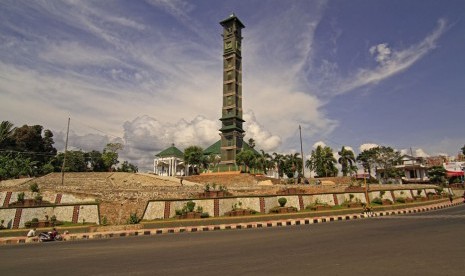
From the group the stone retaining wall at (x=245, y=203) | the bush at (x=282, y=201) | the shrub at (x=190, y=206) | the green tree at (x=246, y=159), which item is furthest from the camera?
the green tree at (x=246, y=159)

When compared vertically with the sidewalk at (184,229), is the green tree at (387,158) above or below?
above

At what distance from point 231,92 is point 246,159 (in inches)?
650

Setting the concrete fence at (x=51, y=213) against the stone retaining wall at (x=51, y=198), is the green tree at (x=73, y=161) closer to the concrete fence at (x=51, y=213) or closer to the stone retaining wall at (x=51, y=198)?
the stone retaining wall at (x=51, y=198)

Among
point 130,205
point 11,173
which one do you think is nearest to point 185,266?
point 130,205

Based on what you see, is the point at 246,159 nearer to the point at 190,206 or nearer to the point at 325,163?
the point at 325,163

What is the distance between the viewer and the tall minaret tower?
6506 centimetres

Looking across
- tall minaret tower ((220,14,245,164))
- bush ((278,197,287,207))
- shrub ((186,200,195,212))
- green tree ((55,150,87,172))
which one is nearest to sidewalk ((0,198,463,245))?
shrub ((186,200,195,212))

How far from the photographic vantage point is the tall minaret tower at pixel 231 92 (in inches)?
2562

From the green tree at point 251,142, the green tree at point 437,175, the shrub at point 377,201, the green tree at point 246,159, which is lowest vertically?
the shrub at point 377,201

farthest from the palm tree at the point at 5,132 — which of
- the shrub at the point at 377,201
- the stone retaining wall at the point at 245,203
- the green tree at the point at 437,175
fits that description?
the green tree at the point at 437,175

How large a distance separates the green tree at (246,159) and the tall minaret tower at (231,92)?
2954 mm

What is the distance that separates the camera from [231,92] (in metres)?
67.2

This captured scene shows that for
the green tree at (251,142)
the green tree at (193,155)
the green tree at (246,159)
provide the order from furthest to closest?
the green tree at (251,142), the green tree at (193,155), the green tree at (246,159)

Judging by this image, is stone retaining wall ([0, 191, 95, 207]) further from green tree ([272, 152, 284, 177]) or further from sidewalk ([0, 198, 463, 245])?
green tree ([272, 152, 284, 177])
